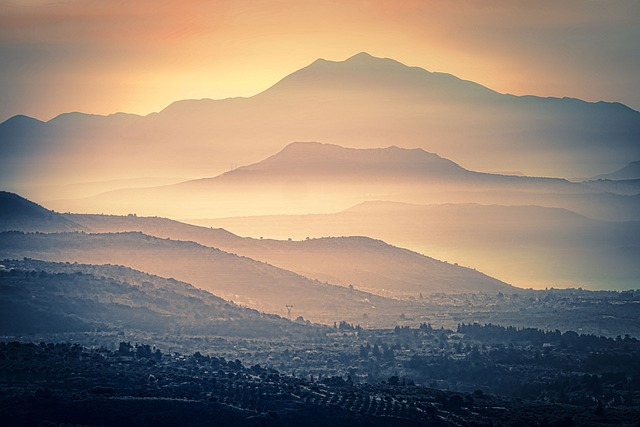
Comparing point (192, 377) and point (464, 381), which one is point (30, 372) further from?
point (464, 381)

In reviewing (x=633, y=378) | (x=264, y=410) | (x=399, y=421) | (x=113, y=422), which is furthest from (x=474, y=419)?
(x=633, y=378)

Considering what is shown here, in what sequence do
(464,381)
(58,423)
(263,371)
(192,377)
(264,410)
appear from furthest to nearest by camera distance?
(464,381), (263,371), (192,377), (264,410), (58,423)

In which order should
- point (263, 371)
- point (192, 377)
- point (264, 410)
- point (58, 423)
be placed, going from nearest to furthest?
point (58, 423) → point (264, 410) → point (192, 377) → point (263, 371)

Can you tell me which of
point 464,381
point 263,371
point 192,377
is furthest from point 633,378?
point 192,377

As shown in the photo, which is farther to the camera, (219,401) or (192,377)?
(192,377)

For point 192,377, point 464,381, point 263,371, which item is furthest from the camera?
point 464,381

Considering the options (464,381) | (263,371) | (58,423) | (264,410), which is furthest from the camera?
(464,381)

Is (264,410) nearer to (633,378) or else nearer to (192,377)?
(192,377)
